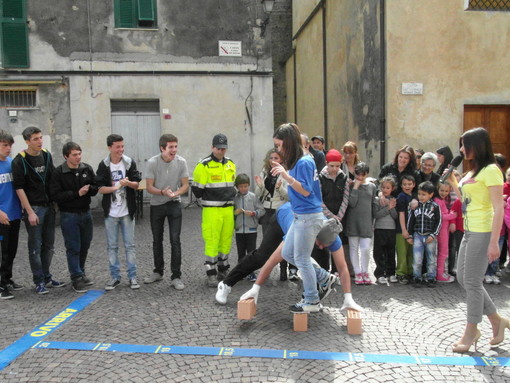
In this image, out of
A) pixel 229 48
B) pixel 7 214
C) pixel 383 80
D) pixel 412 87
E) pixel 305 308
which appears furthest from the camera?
pixel 229 48

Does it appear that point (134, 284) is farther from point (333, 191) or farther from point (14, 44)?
point (14, 44)

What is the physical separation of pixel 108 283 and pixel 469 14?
984 cm

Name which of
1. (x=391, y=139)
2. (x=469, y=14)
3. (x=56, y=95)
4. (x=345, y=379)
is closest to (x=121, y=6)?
(x=56, y=95)

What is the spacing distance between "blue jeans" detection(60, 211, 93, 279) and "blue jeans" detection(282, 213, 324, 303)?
9.28 feet

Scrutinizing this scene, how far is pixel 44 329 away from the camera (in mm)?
4496

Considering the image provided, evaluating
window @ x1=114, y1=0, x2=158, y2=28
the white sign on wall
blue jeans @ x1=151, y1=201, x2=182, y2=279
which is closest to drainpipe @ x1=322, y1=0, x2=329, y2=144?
the white sign on wall

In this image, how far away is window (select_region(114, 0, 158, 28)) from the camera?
12.9 meters

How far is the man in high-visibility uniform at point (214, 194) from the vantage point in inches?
229

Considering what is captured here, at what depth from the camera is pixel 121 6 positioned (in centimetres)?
1287

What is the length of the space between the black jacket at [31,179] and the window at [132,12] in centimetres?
835

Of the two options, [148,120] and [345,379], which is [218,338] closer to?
[345,379]

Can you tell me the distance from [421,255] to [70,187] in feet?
14.7

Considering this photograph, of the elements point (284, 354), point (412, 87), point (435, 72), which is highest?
point (435, 72)

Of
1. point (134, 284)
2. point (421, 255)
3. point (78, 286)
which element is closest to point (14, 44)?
point (78, 286)
